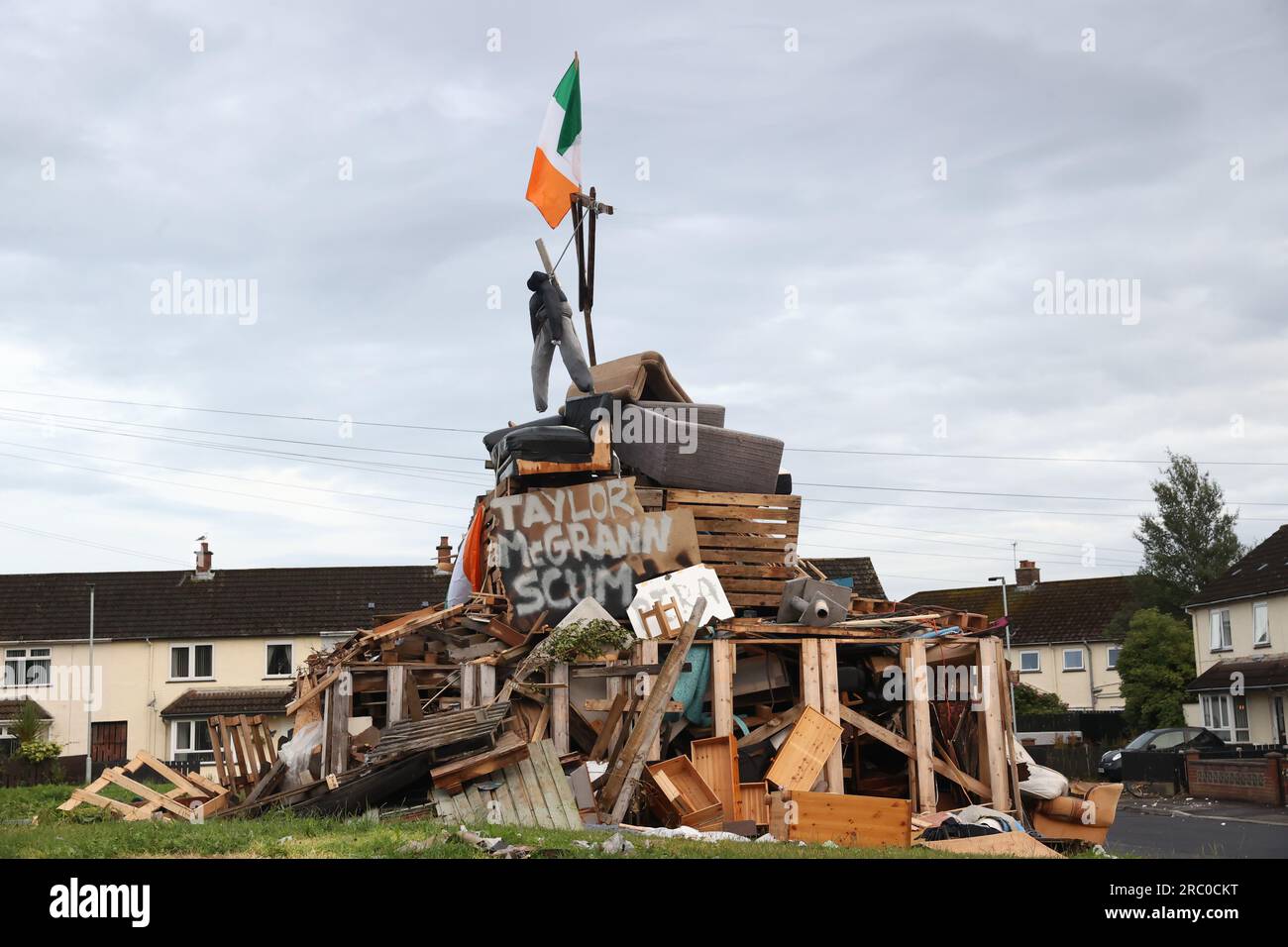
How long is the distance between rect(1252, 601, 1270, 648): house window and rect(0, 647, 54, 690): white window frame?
134 feet

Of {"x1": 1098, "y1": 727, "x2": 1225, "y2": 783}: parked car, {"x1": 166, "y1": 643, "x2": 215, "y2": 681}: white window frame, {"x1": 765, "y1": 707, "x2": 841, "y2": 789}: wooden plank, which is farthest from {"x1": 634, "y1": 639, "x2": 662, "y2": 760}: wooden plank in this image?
{"x1": 166, "y1": 643, "x2": 215, "y2": 681}: white window frame

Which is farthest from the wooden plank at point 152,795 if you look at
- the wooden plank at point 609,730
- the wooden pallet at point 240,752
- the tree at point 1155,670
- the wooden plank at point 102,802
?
the tree at point 1155,670

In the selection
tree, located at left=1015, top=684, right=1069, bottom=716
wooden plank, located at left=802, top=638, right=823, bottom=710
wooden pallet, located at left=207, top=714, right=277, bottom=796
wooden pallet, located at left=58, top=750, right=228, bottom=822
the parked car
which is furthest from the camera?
tree, located at left=1015, top=684, right=1069, bottom=716

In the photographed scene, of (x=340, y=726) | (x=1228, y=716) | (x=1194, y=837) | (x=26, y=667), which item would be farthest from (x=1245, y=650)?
(x=26, y=667)

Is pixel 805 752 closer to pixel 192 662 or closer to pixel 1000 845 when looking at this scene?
pixel 1000 845

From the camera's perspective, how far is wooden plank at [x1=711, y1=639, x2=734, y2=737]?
564 inches

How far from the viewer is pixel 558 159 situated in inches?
715

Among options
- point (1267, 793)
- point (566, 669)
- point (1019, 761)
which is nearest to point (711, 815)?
point (566, 669)

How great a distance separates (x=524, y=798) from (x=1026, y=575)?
54348 mm

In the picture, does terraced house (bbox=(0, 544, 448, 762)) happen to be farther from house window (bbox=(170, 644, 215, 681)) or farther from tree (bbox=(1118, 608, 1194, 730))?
tree (bbox=(1118, 608, 1194, 730))

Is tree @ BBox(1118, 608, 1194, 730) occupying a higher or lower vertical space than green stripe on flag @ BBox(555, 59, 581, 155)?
lower

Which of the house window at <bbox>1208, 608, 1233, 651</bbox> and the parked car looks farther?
the house window at <bbox>1208, 608, 1233, 651</bbox>
